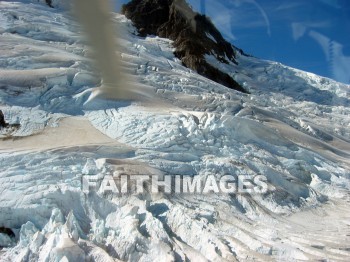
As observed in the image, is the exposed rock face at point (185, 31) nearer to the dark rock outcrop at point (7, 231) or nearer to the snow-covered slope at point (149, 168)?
the snow-covered slope at point (149, 168)

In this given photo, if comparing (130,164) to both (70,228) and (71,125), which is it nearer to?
(70,228)

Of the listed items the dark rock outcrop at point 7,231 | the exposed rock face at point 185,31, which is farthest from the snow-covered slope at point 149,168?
the exposed rock face at point 185,31

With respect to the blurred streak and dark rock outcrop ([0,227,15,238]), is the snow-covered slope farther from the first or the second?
the blurred streak

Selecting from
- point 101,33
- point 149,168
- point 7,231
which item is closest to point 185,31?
point 149,168

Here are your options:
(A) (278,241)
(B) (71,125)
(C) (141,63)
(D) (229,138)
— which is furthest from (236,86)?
(A) (278,241)

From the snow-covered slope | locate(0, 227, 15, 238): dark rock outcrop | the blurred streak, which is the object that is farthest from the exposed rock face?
the blurred streak

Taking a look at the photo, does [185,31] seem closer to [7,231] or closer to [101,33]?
[7,231]
